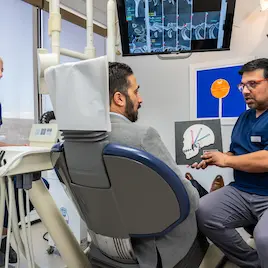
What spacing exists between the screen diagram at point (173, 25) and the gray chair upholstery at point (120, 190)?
1.52 m

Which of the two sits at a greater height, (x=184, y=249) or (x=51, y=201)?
(x=51, y=201)

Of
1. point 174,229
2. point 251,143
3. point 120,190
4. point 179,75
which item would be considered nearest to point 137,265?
point 174,229

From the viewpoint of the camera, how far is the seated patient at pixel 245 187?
151cm

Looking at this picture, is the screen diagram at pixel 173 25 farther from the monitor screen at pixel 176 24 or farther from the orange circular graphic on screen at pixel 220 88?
the orange circular graphic on screen at pixel 220 88

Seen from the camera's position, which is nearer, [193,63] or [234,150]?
[234,150]

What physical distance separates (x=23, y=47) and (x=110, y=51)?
1.46 meters

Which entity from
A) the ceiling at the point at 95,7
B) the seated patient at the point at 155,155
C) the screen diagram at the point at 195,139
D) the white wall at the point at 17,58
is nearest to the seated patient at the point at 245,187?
the screen diagram at the point at 195,139

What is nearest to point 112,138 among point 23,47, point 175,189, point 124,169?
point 124,169

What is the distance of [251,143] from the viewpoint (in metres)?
1.65

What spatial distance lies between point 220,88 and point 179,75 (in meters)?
0.40

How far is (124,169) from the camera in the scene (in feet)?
3.24

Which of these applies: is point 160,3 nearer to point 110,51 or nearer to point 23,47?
point 110,51

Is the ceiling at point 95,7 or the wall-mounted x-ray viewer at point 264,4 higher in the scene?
the ceiling at point 95,7

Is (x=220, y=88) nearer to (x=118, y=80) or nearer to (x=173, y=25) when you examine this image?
(x=173, y=25)
